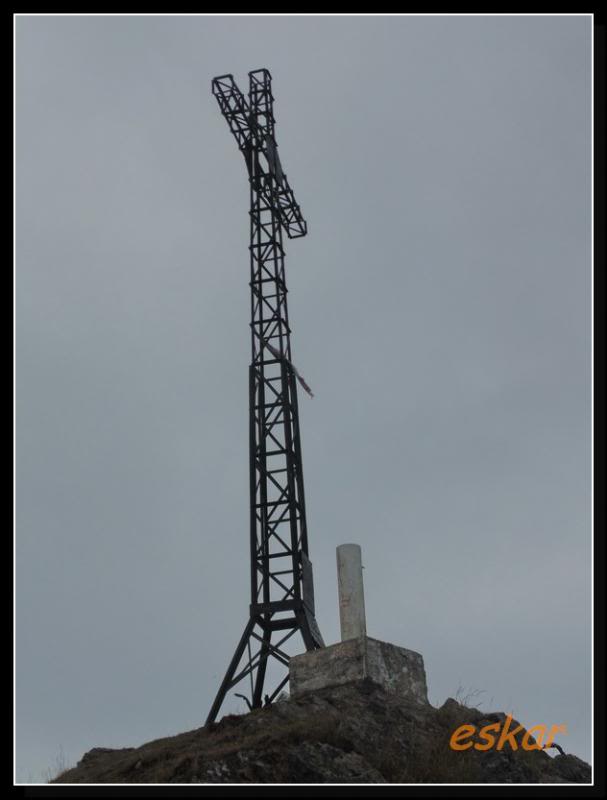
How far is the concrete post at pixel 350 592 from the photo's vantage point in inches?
652

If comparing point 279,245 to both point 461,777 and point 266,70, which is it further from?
point 461,777

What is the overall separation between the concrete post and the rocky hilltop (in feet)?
3.33

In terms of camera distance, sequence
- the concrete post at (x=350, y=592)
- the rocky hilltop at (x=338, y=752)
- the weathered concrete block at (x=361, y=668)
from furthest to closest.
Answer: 1. the concrete post at (x=350, y=592)
2. the weathered concrete block at (x=361, y=668)
3. the rocky hilltop at (x=338, y=752)

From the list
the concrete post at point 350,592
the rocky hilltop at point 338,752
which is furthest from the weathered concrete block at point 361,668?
the concrete post at point 350,592

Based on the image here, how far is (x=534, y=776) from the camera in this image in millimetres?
14172

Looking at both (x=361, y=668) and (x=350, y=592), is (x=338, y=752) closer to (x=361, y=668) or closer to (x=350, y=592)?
(x=361, y=668)

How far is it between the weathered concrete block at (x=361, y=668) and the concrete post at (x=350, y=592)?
0.99ft

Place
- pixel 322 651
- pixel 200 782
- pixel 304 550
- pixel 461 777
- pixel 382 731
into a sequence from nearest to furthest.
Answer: pixel 200 782, pixel 461 777, pixel 382 731, pixel 322 651, pixel 304 550

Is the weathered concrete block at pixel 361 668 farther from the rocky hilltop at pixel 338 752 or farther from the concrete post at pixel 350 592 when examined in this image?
the concrete post at pixel 350 592

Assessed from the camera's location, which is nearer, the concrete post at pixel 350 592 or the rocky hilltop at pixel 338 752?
the rocky hilltop at pixel 338 752

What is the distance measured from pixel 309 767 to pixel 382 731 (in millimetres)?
1647

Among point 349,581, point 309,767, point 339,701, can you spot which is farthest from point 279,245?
point 309,767

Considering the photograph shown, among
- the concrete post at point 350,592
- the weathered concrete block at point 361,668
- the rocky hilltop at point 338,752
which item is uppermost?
the concrete post at point 350,592

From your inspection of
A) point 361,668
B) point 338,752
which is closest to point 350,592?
point 361,668
